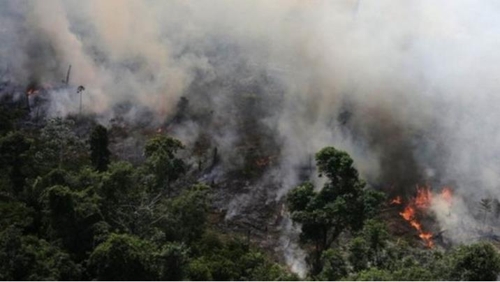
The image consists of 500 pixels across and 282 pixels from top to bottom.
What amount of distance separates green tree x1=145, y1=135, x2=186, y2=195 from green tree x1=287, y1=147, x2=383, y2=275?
15720 millimetres

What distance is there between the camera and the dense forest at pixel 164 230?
38.8 metres

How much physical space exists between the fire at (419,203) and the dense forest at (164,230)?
2.78 metres

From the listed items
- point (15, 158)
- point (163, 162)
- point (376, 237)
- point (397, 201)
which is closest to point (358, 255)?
point (376, 237)

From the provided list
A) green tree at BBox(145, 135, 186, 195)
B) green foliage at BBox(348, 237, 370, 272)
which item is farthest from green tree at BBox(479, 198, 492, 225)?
green tree at BBox(145, 135, 186, 195)

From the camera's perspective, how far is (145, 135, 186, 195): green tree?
62.7m

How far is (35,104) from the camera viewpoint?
3612 inches

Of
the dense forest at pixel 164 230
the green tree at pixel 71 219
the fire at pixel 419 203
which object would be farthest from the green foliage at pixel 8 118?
the fire at pixel 419 203

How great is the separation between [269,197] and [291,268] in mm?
11382

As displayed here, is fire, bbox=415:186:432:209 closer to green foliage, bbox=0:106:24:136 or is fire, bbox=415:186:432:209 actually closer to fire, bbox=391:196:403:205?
fire, bbox=391:196:403:205

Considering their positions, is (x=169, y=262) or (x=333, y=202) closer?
(x=169, y=262)

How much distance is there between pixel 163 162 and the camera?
206 feet

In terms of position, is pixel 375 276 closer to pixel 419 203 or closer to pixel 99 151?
pixel 419 203

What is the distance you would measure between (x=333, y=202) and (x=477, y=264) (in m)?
16.1

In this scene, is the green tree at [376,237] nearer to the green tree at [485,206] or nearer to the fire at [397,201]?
the green tree at [485,206]
